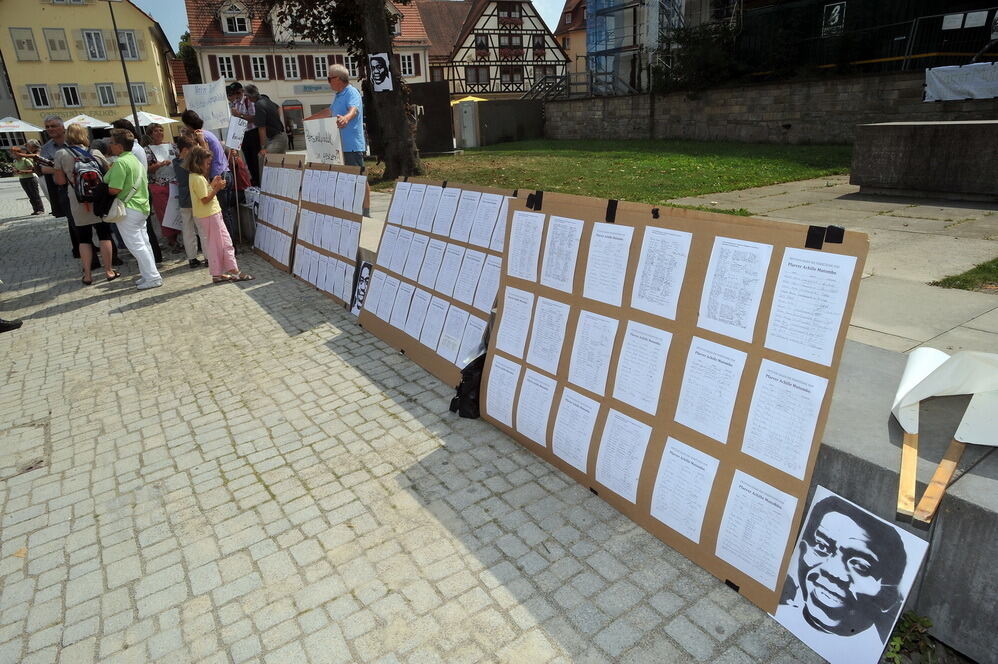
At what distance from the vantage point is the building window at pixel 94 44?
46.9 metres

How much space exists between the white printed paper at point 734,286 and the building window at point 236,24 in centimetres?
5574

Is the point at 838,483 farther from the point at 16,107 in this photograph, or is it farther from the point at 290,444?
the point at 16,107

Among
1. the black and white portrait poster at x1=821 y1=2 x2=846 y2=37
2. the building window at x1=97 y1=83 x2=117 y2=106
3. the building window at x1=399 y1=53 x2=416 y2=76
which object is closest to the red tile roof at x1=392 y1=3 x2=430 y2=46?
the building window at x1=399 y1=53 x2=416 y2=76

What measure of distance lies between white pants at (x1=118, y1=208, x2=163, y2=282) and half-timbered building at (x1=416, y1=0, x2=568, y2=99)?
45.8 m

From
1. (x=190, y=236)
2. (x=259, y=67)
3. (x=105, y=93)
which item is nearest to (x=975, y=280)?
(x=190, y=236)

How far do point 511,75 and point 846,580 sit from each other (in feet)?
189

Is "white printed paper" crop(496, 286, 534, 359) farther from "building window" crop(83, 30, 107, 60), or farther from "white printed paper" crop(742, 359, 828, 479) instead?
"building window" crop(83, 30, 107, 60)

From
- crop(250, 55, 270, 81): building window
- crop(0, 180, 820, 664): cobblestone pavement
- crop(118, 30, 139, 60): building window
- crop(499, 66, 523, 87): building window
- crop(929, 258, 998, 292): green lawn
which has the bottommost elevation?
crop(0, 180, 820, 664): cobblestone pavement

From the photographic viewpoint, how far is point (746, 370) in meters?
2.57

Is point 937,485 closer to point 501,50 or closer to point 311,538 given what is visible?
point 311,538

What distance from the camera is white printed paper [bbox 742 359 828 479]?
234 cm

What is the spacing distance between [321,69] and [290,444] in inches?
2158

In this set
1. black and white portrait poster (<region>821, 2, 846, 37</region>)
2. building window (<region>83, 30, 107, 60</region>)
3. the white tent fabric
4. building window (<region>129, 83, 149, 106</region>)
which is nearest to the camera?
the white tent fabric

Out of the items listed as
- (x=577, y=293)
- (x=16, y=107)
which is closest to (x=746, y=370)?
(x=577, y=293)
